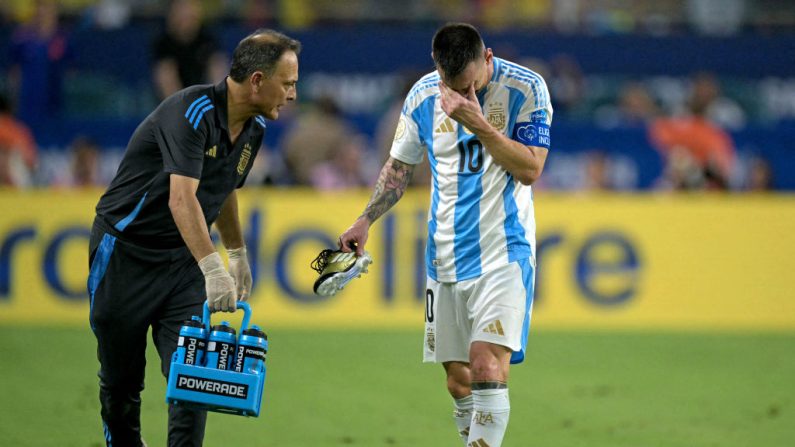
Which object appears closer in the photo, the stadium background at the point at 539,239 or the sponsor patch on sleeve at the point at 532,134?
the sponsor patch on sleeve at the point at 532,134

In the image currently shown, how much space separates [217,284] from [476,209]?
1516 mm

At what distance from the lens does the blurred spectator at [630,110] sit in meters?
16.9

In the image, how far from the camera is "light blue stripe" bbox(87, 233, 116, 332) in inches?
249

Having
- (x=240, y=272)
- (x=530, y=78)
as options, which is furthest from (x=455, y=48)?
(x=240, y=272)

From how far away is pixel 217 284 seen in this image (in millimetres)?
5867

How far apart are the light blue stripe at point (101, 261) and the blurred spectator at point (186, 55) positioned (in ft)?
29.5

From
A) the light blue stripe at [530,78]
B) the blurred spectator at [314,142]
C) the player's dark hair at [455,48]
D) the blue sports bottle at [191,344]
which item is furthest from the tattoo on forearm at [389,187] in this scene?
the blurred spectator at [314,142]

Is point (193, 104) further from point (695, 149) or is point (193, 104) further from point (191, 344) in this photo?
point (695, 149)

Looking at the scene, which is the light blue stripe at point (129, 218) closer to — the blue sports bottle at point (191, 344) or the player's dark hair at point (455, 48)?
the blue sports bottle at point (191, 344)

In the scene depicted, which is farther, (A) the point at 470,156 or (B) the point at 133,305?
(A) the point at 470,156

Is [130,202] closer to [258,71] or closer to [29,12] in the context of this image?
[258,71]

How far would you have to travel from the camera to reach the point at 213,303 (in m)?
5.91

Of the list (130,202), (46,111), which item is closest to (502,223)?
(130,202)

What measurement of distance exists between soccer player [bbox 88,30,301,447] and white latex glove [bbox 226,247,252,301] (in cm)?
34
